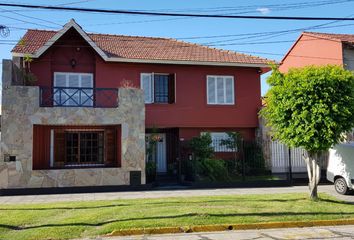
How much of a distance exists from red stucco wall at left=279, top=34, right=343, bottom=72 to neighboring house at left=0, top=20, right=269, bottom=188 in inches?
198

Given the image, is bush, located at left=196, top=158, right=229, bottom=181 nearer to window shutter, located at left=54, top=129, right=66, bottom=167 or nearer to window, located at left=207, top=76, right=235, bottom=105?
window, located at left=207, top=76, right=235, bottom=105

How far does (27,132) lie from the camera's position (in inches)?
685

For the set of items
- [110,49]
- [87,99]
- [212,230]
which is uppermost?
[110,49]

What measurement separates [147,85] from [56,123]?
231 inches

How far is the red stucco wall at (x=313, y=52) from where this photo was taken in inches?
995

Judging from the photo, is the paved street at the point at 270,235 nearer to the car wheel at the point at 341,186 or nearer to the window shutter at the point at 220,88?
the car wheel at the point at 341,186

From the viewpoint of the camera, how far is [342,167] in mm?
15859

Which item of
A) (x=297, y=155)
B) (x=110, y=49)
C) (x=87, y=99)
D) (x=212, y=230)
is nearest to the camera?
(x=212, y=230)

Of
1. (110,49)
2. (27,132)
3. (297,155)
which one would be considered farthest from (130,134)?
(297,155)

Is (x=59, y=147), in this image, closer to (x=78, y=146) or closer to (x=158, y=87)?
(x=78, y=146)

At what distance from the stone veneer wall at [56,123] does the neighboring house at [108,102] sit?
4 cm

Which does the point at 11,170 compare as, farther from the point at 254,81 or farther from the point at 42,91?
the point at 254,81

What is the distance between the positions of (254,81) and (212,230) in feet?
48.6

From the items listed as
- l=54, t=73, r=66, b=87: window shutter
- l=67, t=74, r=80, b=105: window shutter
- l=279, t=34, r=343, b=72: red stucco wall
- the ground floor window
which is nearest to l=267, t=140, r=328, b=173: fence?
l=279, t=34, r=343, b=72: red stucco wall
